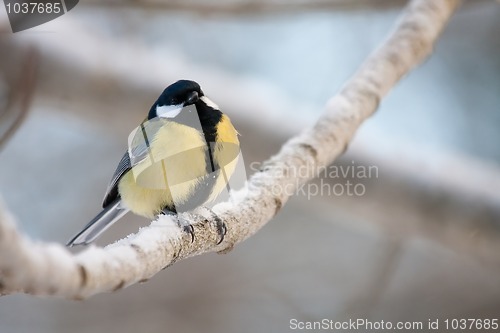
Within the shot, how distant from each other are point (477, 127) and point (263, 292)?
61 cm

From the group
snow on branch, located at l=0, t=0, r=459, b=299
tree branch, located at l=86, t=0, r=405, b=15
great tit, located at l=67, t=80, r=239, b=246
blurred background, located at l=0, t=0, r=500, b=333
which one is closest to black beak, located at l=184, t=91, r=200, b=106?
great tit, located at l=67, t=80, r=239, b=246

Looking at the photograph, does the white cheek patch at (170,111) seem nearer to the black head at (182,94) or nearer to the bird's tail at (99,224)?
the black head at (182,94)

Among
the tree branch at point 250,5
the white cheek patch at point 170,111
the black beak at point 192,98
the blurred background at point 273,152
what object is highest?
the tree branch at point 250,5

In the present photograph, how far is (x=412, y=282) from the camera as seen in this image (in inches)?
48.8

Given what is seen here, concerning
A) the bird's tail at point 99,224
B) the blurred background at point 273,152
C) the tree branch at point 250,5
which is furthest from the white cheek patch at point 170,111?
the tree branch at point 250,5

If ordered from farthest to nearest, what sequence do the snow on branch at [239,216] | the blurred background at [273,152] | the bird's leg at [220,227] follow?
the blurred background at [273,152] → the bird's leg at [220,227] → the snow on branch at [239,216]

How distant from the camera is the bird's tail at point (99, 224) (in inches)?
24.4

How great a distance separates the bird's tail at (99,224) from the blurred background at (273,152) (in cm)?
19

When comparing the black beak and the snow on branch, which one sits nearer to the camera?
the snow on branch

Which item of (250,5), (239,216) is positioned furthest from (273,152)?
(239,216)

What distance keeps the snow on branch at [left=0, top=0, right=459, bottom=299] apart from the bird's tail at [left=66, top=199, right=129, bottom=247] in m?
0.10

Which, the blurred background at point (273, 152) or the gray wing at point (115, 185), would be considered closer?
the gray wing at point (115, 185)

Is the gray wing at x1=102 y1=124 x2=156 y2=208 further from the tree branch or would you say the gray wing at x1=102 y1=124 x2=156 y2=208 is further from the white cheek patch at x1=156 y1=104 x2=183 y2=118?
the tree branch

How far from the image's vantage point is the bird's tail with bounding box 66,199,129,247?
0.62 meters
